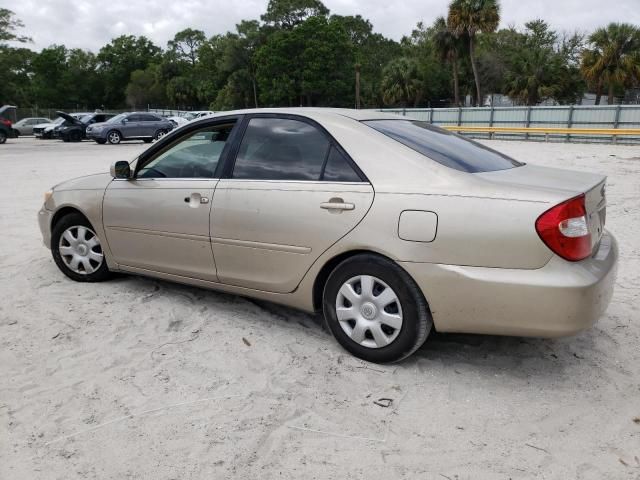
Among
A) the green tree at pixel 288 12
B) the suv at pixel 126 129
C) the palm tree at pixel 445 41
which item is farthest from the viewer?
the green tree at pixel 288 12

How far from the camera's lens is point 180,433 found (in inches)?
107

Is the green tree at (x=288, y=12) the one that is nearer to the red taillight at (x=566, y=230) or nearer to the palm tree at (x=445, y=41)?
the palm tree at (x=445, y=41)

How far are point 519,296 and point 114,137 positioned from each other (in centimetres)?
2560


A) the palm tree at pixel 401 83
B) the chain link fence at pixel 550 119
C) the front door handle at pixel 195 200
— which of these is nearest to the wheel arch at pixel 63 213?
the front door handle at pixel 195 200

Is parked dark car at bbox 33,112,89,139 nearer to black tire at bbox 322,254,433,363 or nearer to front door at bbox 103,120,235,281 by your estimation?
front door at bbox 103,120,235,281

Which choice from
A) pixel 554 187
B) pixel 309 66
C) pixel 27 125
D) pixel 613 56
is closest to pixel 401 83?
pixel 309 66

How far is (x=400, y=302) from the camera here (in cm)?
317

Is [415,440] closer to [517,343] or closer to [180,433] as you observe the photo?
[180,433]

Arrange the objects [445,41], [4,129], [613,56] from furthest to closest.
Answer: [445,41] → [613,56] → [4,129]

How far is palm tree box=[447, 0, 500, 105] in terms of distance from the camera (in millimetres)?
39625

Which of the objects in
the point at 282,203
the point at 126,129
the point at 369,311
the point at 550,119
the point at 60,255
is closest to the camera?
the point at 369,311

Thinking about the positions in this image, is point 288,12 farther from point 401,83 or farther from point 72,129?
point 72,129

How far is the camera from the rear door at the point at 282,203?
11.0ft

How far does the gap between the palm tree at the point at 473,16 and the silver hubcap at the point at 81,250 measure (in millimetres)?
40498
